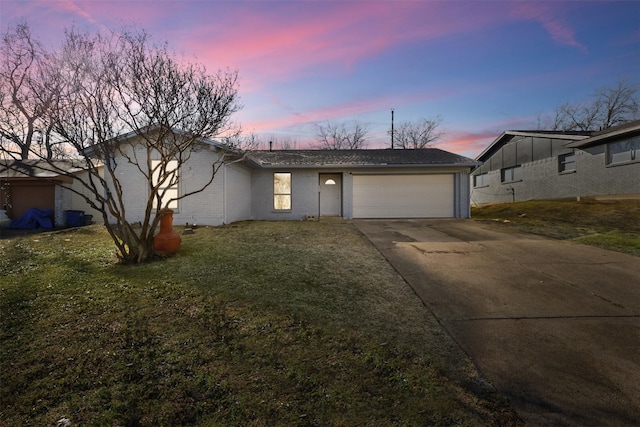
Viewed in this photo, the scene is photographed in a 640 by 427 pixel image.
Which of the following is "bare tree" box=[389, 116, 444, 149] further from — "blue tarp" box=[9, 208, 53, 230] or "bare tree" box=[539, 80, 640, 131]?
"blue tarp" box=[9, 208, 53, 230]

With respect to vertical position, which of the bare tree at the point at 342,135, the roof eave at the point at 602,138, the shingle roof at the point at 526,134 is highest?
the bare tree at the point at 342,135

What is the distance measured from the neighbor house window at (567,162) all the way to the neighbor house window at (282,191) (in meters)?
16.0

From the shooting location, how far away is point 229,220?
1156 centimetres

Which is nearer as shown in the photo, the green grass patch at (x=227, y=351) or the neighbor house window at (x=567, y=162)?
the green grass patch at (x=227, y=351)

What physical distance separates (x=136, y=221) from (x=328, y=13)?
32.4 ft

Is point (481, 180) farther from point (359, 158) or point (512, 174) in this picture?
point (359, 158)

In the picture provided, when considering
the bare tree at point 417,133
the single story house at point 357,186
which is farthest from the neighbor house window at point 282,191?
the bare tree at point 417,133

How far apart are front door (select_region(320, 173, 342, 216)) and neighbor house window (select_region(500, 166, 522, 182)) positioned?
1412 centimetres

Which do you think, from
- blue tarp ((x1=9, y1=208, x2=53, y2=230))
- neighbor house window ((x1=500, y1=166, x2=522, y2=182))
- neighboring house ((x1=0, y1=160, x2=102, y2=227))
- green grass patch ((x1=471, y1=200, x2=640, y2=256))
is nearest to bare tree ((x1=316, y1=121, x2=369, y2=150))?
neighbor house window ((x1=500, y1=166, x2=522, y2=182))

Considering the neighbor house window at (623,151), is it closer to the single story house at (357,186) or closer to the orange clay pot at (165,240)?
the single story house at (357,186)

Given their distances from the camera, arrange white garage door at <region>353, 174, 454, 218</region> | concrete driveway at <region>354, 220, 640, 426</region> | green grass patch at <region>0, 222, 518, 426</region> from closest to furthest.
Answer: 1. green grass patch at <region>0, 222, 518, 426</region>
2. concrete driveway at <region>354, 220, 640, 426</region>
3. white garage door at <region>353, 174, 454, 218</region>

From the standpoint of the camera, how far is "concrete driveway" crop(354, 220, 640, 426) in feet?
7.38

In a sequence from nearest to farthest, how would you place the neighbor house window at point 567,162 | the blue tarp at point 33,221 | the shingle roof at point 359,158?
1. the blue tarp at point 33,221
2. the shingle roof at point 359,158
3. the neighbor house window at point 567,162

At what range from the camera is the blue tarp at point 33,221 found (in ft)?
39.2
